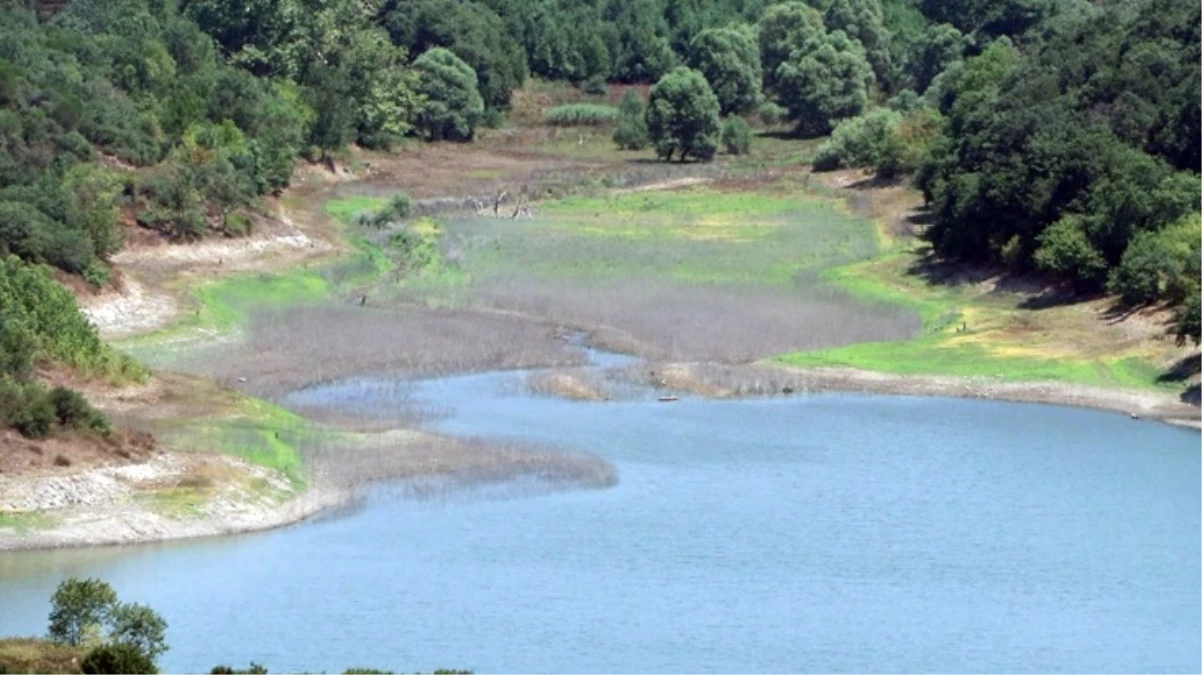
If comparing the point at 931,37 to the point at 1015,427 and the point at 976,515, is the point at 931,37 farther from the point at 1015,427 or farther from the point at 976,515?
the point at 976,515

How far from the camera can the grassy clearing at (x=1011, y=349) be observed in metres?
65.1

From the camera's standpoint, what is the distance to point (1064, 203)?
252 ft

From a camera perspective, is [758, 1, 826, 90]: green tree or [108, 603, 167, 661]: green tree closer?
[108, 603, 167, 661]: green tree

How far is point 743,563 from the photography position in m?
45.6

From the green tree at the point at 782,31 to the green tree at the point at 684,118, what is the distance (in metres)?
21.2

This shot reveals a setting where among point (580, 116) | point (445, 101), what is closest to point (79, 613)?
point (445, 101)

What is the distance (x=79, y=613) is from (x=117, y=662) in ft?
16.7

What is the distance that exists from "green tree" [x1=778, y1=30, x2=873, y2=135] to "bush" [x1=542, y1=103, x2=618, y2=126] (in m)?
9.72

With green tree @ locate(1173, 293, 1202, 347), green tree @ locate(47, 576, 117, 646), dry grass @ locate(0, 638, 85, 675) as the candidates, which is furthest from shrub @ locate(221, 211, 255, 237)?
dry grass @ locate(0, 638, 85, 675)

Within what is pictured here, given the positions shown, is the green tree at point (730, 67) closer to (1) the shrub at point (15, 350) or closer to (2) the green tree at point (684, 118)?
(2) the green tree at point (684, 118)

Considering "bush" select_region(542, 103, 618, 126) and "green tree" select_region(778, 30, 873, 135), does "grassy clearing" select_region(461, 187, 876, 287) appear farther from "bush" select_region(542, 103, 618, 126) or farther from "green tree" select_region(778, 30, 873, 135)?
"bush" select_region(542, 103, 618, 126)

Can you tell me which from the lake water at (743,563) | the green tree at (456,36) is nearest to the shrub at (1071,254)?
the lake water at (743,563)

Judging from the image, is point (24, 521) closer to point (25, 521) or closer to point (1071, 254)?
point (25, 521)

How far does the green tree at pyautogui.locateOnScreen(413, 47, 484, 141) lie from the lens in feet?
413
